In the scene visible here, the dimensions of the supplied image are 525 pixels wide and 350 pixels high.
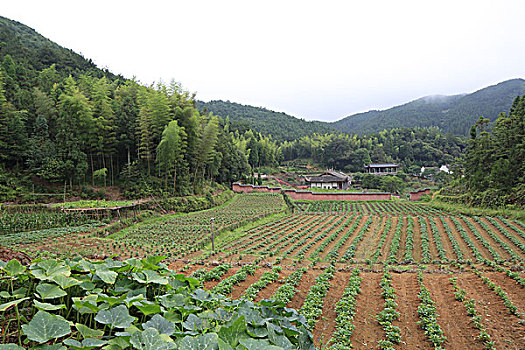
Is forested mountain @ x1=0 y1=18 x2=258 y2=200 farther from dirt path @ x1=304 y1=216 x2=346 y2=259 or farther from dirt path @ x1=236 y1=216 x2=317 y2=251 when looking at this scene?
dirt path @ x1=304 y1=216 x2=346 y2=259

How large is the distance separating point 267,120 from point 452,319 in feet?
338

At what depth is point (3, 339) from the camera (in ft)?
5.71

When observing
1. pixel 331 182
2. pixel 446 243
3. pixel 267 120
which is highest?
pixel 267 120

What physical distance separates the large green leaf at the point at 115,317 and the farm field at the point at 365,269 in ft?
2.31

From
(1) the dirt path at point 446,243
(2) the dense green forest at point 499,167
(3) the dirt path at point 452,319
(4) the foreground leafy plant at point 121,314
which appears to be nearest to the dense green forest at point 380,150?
(2) the dense green forest at point 499,167

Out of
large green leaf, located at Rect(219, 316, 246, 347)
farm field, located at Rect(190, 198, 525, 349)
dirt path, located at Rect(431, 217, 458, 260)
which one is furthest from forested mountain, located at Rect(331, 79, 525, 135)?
large green leaf, located at Rect(219, 316, 246, 347)

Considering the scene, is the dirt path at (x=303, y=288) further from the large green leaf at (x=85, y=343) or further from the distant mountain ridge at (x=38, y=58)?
the distant mountain ridge at (x=38, y=58)

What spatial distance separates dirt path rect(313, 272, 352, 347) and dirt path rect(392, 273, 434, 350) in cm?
113

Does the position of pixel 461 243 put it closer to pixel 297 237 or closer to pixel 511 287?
pixel 511 287

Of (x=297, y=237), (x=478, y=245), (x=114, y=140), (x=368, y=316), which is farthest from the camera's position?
(x=114, y=140)

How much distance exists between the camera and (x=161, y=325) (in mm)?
1823

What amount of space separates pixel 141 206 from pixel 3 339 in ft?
60.7

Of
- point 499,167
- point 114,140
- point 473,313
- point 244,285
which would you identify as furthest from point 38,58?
point 499,167

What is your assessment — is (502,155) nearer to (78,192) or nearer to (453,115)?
(78,192)
